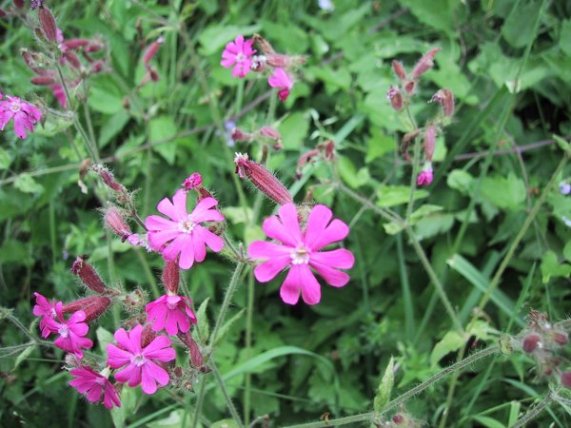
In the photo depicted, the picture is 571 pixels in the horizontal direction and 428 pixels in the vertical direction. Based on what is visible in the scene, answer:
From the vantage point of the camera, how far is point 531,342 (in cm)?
146

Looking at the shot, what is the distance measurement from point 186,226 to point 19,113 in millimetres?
863

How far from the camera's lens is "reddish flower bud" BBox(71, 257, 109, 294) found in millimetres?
1674

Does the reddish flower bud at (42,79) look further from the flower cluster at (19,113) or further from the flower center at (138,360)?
the flower center at (138,360)

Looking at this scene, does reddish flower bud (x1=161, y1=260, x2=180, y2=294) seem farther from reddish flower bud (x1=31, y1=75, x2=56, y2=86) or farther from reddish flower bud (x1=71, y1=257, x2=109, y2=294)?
reddish flower bud (x1=31, y1=75, x2=56, y2=86)

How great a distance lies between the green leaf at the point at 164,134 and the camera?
9.40 ft

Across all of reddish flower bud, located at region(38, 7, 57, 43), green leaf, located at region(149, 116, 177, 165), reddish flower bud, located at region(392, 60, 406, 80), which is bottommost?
green leaf, located at region(149, 116, 177, 165)

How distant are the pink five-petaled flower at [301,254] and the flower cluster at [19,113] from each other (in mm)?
1035

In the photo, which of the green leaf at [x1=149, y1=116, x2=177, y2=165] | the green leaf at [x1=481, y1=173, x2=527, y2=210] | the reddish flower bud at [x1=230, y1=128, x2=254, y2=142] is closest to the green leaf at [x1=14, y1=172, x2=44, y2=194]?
the green leaf at [x1=149, y1=116, x2=177, y2=165]

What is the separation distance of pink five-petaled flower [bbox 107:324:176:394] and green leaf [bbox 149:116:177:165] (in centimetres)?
137

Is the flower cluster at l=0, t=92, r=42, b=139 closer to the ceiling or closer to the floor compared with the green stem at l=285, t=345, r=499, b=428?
closer to the ceiling

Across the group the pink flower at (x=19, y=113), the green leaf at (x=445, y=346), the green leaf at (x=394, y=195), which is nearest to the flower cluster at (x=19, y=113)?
the pink flower at (x=19, y=113)

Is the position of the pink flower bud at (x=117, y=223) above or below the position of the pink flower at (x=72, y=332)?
above

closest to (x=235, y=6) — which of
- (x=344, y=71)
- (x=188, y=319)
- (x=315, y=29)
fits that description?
(x=315, y=29)

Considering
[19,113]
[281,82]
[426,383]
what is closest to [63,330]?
[19,113]
